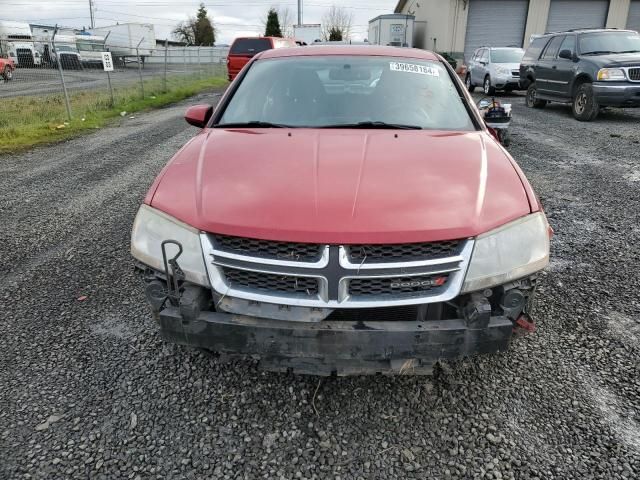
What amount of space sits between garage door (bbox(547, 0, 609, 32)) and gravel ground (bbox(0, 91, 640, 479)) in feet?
93.0

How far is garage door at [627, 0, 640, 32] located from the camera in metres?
27.2

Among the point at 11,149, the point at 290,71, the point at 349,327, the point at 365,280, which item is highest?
the point at 290,71

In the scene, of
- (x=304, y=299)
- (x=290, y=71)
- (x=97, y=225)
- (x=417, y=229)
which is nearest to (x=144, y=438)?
(x=304, y=299)

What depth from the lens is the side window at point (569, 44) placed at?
459 inches

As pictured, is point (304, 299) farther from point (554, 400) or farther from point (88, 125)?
point (88, 125)

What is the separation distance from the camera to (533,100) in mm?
13867

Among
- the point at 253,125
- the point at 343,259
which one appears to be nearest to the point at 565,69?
the point at 253,125

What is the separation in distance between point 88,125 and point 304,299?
11.2m

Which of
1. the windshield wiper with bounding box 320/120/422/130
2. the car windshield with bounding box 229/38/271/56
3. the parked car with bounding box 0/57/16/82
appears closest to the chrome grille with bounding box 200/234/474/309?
the windshield wiper with bounding box 320/120/422/130

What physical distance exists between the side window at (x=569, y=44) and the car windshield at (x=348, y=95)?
9.81 m

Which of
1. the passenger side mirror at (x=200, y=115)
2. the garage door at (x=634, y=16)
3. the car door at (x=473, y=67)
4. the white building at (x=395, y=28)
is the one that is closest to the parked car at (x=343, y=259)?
the passenger side mirror at (x=200, y=115)

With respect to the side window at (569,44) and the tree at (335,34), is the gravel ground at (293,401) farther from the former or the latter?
the tree at (335,34)

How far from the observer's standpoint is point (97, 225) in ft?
16.3

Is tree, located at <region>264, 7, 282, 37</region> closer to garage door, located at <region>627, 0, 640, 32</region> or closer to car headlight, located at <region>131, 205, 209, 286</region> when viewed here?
garage door, located at <region>627, 0, 640, 32</region>
